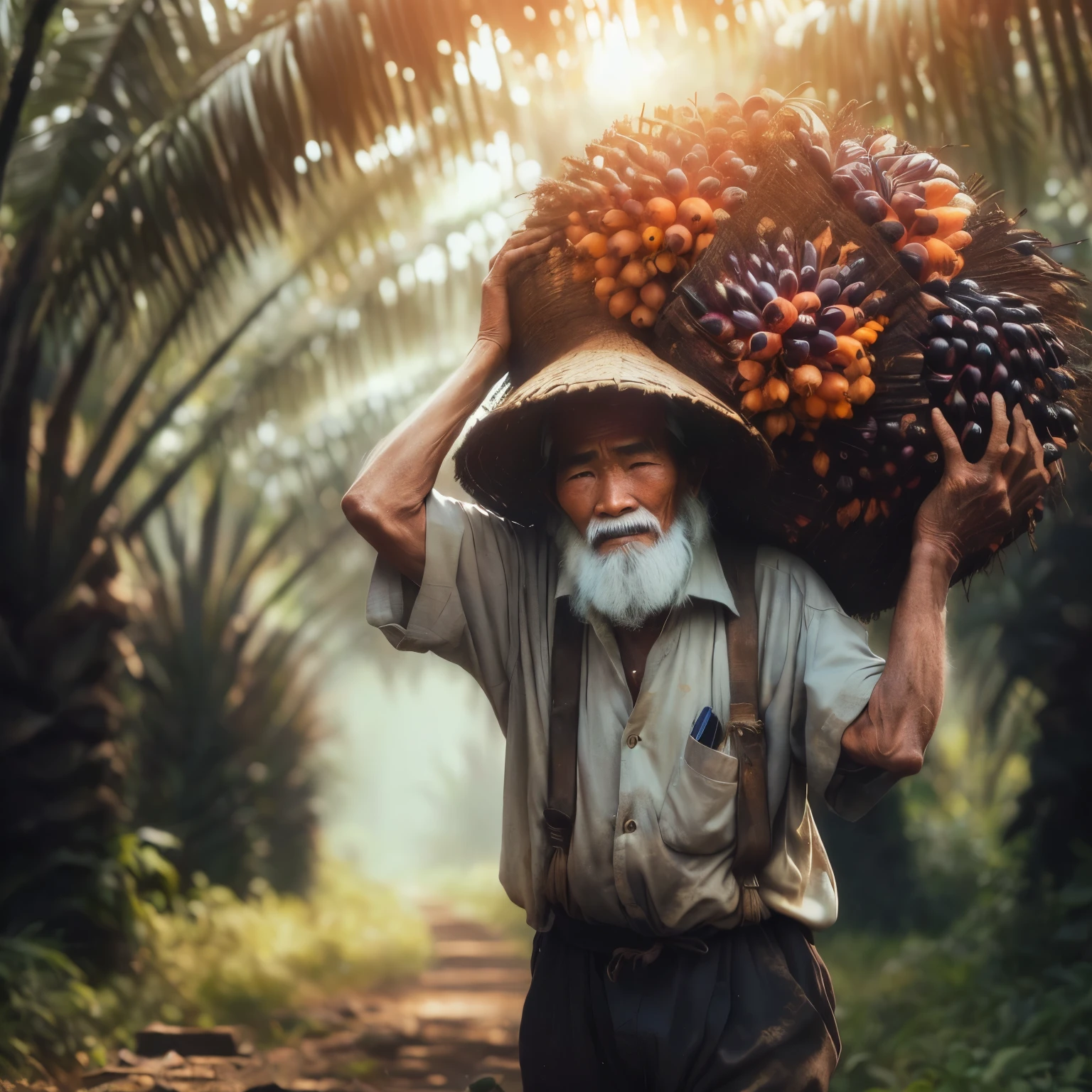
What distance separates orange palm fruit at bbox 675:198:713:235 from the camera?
8.04 feet

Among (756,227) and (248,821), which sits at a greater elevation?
(756,227)

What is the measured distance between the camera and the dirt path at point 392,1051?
485 centimetres

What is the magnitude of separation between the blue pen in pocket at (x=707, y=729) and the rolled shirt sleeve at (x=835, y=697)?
7.0 inches

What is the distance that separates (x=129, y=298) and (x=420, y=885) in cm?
2429

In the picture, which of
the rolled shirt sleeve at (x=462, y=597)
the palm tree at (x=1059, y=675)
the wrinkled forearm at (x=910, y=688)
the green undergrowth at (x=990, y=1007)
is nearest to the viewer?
the wrinkled forearm at (x=910, y=688)

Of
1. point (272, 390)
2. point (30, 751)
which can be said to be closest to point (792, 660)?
point (30, 751)

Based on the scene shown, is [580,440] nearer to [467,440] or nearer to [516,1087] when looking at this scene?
[467,440]

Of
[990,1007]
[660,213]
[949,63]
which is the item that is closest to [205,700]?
[990,1007]

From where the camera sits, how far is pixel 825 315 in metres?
2.32

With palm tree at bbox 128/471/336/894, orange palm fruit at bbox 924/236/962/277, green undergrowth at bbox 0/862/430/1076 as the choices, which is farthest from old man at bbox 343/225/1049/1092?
palm tree at bbox 128/471/336/894

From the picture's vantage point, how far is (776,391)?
7.79 ft

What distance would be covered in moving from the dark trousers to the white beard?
0.69m

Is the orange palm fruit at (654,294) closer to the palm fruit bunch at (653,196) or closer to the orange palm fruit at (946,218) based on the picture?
the palm fruit bunch at (653,196)

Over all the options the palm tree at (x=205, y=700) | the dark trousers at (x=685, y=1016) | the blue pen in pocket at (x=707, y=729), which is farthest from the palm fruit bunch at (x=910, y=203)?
the palm tree at (x=205, y=700)
